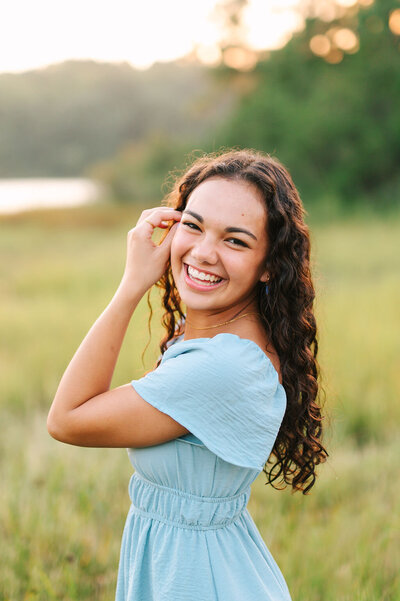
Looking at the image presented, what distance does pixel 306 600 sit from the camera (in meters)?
2.44

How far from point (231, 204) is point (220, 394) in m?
0.48

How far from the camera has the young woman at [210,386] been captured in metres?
1.44

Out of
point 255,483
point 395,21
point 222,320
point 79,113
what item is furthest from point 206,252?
point 79,113

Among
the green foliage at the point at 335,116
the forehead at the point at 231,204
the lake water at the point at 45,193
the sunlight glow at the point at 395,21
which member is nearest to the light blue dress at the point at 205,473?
the forehead at the point at 231,204

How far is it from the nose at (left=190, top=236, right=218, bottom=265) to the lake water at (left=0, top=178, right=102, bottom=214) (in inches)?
916

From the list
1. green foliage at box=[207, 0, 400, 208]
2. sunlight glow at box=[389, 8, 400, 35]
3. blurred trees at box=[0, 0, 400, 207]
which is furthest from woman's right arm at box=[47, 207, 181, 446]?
sunlight glow at box=[389, 8, 400, 35]

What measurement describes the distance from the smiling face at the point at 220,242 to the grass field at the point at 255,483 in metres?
0.49

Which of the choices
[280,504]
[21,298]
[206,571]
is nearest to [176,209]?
[206,571]

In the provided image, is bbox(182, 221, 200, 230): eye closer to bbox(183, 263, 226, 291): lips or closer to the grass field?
bbox(183, 263, 226, 291): lips

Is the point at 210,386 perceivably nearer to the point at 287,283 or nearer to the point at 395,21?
the point at 287,283

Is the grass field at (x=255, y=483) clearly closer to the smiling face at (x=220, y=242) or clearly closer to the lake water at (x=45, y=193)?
the smiling face at (x=220, y=242)

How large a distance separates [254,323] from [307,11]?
1053 inches

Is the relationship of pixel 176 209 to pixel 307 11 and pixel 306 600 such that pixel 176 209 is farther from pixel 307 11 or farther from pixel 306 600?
pixel 307 11

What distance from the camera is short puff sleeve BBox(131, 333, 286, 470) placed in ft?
4.64
